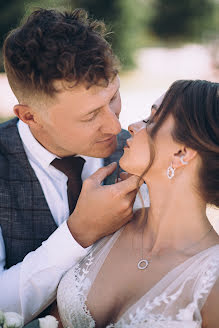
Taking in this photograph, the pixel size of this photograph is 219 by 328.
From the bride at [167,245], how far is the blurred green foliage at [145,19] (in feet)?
46.8

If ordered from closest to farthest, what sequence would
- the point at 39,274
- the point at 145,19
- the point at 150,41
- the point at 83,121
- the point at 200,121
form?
the point at 200,121
the point at 39,274
the point at 83,121
the point at 145,19
the point at 150,41

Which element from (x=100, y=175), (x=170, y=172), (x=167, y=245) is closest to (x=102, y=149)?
(x=100, y=175)

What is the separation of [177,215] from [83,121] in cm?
87

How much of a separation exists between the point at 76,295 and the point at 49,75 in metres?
1.28

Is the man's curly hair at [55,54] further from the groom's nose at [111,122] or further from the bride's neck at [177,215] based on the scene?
the bride's neck at [177,215]

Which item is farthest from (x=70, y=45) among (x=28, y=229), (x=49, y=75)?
(x=28, y=229)

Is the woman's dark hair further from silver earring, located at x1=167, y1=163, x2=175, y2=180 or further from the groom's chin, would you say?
the groom's chin

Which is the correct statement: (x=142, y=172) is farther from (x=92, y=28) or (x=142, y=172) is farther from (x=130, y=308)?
(x=92, y=28)

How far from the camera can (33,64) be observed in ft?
9.59

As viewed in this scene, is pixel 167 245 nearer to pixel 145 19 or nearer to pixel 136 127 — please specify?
pixel 136 127

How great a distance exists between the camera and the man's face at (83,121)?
289cm

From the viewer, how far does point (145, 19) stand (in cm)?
2145

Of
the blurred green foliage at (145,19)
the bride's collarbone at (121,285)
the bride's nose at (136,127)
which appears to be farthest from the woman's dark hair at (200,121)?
the blurred green foliage at (145,19)

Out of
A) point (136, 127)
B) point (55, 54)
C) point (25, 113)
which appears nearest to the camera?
point (136, 127)
